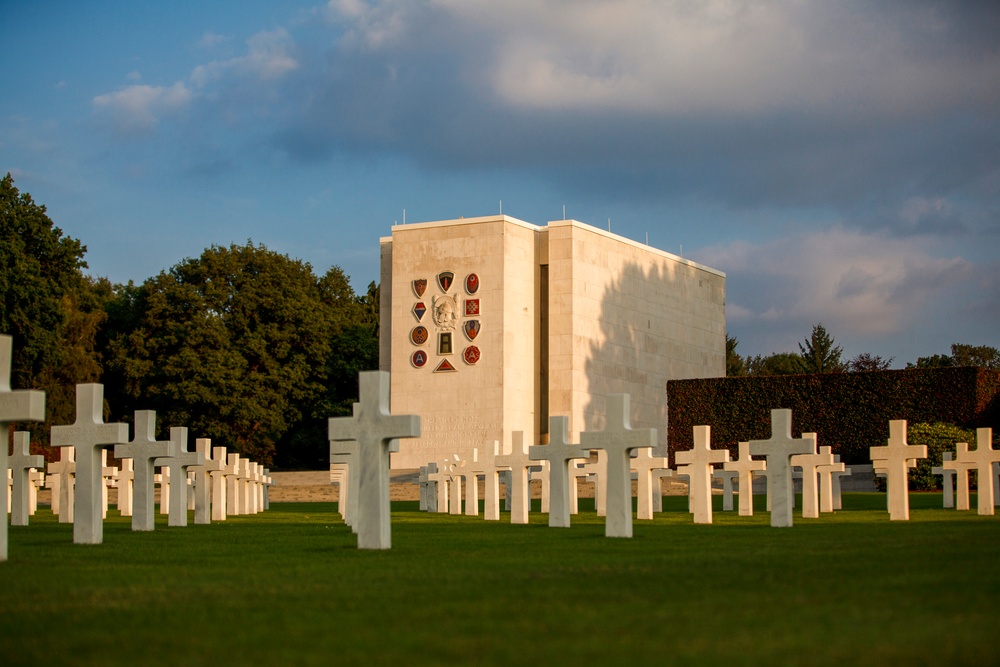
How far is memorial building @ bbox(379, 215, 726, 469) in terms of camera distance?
5581cm

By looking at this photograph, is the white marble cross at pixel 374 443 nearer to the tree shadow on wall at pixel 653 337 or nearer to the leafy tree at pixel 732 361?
the tree shadow on wall at pixel 653 337

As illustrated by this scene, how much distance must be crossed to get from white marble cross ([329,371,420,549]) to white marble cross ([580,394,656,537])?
305 centimetres

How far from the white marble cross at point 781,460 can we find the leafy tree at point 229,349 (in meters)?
48.2

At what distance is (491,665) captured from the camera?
→ 6180 millimetres

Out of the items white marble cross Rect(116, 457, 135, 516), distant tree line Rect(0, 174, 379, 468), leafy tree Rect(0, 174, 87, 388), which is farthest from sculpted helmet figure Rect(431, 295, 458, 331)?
white marble cross Rect(116, 457, 135, 516)

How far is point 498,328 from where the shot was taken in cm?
5569

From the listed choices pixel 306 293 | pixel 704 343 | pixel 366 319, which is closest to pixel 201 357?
pixel 306 293

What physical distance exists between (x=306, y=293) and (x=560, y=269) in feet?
61.6

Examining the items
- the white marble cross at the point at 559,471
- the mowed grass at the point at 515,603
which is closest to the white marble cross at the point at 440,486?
the white marble cross at the point at 559,471

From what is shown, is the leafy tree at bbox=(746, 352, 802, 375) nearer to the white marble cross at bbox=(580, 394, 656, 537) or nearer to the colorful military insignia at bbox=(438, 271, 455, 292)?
the colorful military insignia at bbox=(438, 271, 455, 292)

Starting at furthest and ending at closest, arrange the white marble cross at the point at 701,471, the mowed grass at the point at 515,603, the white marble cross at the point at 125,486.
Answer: the white marble cross at the point at 125,486 → the white marble cross at the point at 701,471 → the mowed grass at the point at 515,603

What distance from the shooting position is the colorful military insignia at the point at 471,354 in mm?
55781

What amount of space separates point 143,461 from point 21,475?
3095 millimetres

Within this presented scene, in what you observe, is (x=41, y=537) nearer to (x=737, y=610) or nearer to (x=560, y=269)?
(x=737, y=610)
